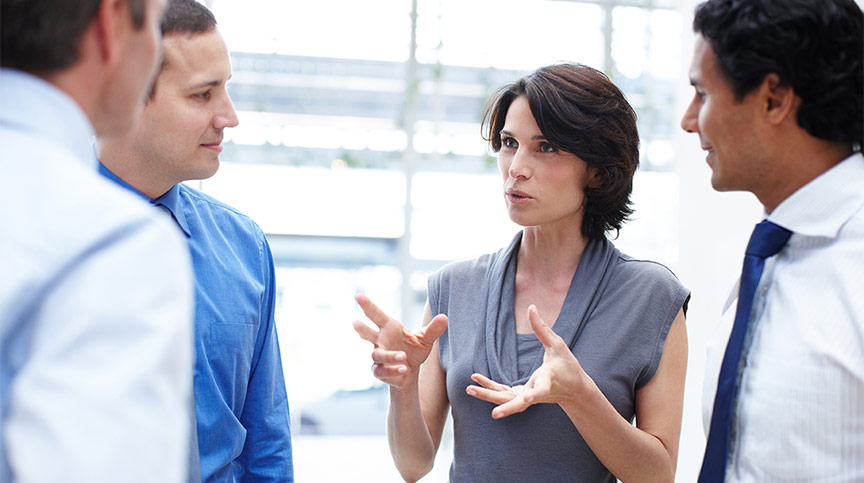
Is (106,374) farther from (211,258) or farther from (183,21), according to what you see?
(183,21)

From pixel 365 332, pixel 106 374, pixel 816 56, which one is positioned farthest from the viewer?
pixel 365 332

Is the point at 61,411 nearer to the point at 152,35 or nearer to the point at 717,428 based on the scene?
the point at 152,35

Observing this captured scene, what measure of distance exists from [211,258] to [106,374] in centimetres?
107

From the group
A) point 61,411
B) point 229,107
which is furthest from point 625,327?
point 61,411

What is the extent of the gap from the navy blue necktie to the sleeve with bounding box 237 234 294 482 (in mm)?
950

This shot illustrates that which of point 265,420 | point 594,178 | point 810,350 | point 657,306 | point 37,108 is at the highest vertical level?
point 37,108

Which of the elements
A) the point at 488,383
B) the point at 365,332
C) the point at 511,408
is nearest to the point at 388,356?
the point at 365,332

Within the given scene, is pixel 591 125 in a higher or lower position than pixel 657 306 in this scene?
higher

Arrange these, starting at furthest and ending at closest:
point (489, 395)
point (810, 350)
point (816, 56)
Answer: point (489, 395), point (816, 56), point (810, 350)

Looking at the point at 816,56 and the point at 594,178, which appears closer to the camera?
the point at 816,56

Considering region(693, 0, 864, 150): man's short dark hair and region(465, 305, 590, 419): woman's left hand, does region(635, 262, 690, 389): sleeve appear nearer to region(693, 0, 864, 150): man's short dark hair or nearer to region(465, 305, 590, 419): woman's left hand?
region(465, 305, 590, 419): woman's left hand

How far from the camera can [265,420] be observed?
1756 millimetres

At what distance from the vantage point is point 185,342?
2.47ft

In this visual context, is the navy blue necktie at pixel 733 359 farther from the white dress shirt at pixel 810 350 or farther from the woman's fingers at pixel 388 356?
the woman's fingers at pixel 388 356
